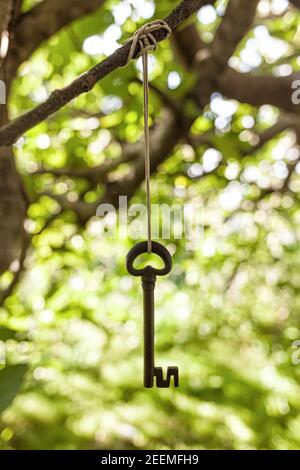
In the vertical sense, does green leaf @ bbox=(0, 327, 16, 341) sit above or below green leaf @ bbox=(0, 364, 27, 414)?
above

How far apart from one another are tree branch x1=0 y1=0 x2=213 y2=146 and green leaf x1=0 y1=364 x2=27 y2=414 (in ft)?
0.74

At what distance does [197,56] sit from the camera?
1165mm

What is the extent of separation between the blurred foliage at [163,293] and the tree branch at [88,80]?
0.62 metres

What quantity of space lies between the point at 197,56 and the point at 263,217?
0.84m

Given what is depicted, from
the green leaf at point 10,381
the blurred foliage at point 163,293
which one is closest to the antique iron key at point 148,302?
the green leaf at point 10,381

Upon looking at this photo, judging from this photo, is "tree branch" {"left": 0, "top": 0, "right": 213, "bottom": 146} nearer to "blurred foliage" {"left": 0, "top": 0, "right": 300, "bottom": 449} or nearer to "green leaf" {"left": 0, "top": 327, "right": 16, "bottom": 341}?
Answer: "green leaf" {"left": 0, "top": 327, "right": 16, "bottom": 341}

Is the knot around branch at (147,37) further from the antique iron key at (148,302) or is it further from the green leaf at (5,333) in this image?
the green leaf at (5,333)

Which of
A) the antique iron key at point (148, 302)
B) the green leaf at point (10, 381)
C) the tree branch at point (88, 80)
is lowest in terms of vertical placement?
the green leaf at point (10, 381)

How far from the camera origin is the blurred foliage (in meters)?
1.38

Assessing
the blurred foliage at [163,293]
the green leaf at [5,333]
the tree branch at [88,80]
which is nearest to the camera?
the tree branch at [88,80]

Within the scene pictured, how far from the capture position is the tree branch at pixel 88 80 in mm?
448

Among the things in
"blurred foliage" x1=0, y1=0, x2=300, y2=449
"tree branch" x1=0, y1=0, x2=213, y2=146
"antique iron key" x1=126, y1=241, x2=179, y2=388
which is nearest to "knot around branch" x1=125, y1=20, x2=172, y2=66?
"tree branch" x1=0, y1=0, x2=213, y2=146
